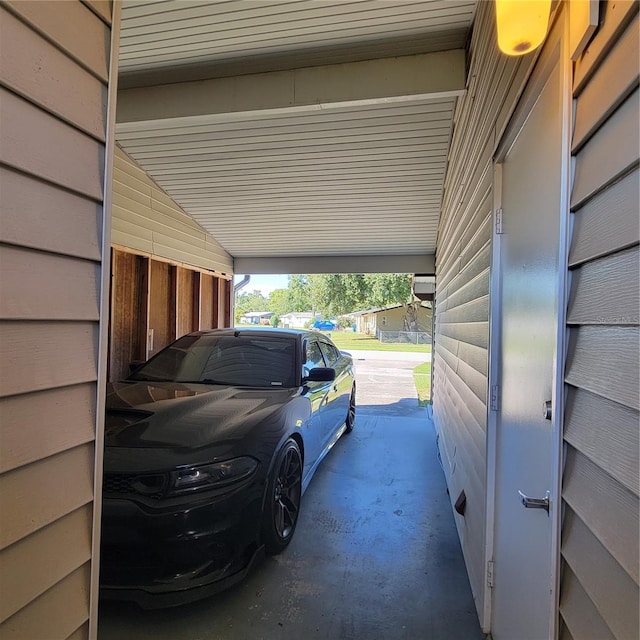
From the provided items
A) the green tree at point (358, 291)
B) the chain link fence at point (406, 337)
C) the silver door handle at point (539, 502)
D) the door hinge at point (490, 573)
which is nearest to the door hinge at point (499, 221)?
the silver door handle at point (539, 502)

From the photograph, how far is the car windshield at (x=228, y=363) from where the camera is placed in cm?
345

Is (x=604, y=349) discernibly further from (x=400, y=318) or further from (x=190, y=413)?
(x=400, y=318)

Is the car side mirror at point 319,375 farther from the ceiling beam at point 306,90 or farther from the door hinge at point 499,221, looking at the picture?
the ceiling beam at point 306,90

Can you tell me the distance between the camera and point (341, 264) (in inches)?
299

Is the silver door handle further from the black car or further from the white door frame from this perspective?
the black car

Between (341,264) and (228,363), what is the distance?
14.5 ft

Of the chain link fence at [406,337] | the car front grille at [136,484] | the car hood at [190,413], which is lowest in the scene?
the chain link fence at [406,337]

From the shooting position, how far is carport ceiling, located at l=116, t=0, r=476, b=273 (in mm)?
2961

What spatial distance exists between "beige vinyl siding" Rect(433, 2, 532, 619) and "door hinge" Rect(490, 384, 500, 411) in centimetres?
10

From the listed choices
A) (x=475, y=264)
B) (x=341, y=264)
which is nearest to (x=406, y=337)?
(x=341, y=264)

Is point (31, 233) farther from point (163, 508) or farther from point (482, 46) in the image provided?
point (482, 46)

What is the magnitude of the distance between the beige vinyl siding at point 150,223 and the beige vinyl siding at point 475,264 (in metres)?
3.85

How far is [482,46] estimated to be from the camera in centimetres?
257

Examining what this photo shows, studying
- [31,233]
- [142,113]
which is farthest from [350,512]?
[142,113]
